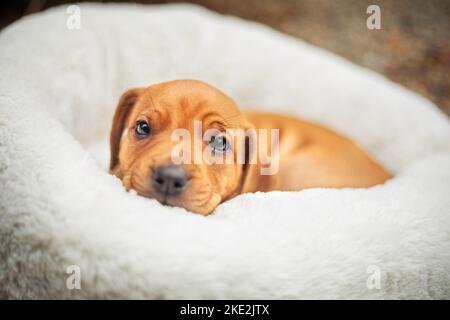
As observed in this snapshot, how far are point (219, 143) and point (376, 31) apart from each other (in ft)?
10.4

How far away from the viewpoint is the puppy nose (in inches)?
69.1

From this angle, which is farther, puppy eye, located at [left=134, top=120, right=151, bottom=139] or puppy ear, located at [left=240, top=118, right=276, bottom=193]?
puppy ear, located at [left=240, top=118, right=276, bottom=193]

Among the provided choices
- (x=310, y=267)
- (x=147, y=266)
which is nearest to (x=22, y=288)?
(x=147, y=266)

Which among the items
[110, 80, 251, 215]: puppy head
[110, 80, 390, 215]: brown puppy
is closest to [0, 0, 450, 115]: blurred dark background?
[110, 80, 390, 215]: brown puppy

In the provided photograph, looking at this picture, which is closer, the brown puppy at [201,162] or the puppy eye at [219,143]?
the brown puppy at [201,162]

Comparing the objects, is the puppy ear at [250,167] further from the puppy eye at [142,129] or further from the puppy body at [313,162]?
the puppy eye at [142,129]

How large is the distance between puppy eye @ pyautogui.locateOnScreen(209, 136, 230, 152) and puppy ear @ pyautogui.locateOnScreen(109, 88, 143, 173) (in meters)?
0.50

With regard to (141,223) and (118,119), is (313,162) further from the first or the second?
(141,223)

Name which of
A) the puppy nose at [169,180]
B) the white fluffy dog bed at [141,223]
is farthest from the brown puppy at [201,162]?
the white fluffy dog bed at [141,223]

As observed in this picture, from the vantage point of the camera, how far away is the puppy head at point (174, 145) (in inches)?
71.2

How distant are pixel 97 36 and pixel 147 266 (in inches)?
73.6

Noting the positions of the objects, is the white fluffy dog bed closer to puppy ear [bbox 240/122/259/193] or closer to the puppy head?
the puppy head

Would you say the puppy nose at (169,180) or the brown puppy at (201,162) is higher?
the brown puppy at (201,162)

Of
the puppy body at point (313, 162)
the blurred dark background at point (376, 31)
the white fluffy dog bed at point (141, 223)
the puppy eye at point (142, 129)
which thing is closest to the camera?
the white fluffy dog bed at point (141, 223)
